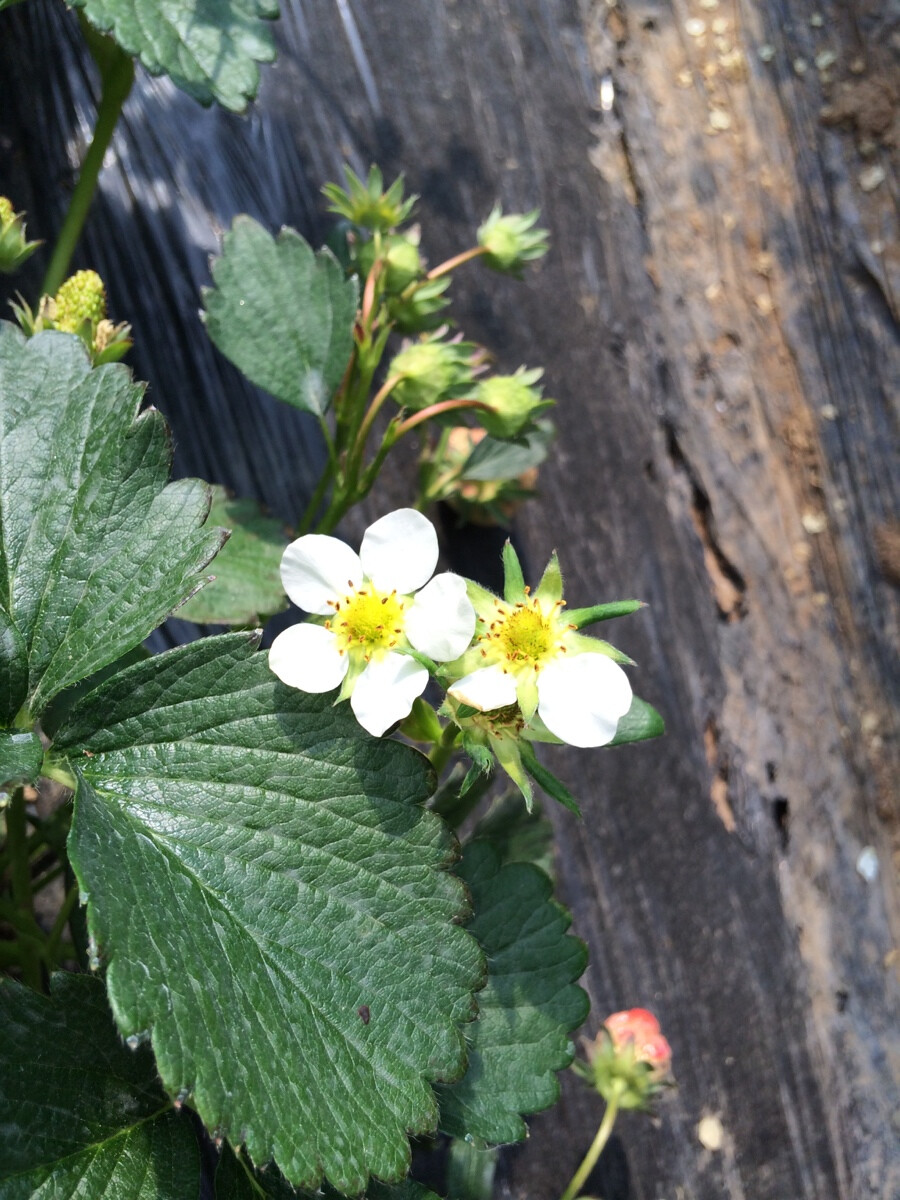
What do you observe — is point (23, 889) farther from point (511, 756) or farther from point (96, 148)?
point (96, 148)

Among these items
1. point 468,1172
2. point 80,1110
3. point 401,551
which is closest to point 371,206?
point 401,551

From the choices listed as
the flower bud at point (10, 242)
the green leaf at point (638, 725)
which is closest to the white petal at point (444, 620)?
the green leaf at point (638, 725)

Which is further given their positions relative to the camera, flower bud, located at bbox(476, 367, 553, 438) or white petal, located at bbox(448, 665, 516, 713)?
flower bud, located at bbox(476, 367, 553, 438)

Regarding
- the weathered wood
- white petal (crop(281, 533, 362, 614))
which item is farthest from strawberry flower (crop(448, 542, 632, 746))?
the weathered wood

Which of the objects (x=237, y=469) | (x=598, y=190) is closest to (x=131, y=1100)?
(x=237, y=469)

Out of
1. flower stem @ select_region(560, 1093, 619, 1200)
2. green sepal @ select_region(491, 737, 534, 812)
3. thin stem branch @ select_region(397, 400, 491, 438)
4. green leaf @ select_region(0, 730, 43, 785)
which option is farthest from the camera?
flower stem @ select_region(560, 1093, 619, 1200)

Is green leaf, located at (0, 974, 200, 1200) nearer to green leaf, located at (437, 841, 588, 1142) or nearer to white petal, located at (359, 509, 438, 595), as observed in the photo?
green leaf, located at (437, 841, 588, 1142)
